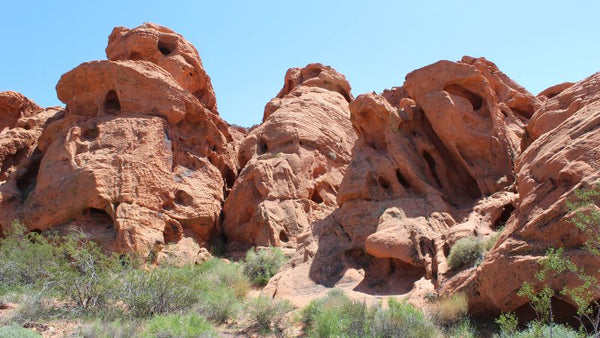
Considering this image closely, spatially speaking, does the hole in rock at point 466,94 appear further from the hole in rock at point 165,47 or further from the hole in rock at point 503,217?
the hole in rock at point 165,47

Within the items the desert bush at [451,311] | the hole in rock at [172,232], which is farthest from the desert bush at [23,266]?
the desert bush at [451,311]

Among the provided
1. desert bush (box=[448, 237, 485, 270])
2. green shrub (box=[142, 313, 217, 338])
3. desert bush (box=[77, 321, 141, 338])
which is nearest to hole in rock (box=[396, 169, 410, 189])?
desert bush (box=[448, 237, 485, 270])

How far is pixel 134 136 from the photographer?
17.6m

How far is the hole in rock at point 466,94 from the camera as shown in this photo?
14968mm

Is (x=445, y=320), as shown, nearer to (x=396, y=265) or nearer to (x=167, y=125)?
(x=396, y=265)

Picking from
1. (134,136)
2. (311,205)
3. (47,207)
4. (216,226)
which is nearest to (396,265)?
(311,205)

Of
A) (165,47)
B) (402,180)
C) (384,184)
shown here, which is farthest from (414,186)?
(165,47)

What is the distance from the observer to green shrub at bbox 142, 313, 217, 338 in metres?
8.12

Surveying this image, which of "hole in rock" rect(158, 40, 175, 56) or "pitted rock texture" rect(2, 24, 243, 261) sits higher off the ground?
"hole in rock" rect(158, 40, 175, 56)

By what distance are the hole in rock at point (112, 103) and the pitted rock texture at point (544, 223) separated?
13.8 m

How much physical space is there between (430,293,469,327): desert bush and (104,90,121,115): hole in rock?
14.0 meters

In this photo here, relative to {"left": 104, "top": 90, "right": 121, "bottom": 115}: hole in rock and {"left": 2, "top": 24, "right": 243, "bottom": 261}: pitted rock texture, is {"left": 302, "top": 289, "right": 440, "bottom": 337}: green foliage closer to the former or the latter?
{"left": 2, "top": 24, "right": 243, "bottom": 261}: pitted rock texture

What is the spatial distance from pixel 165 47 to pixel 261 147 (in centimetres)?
713

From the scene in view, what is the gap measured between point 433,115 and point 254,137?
28.6 ft
